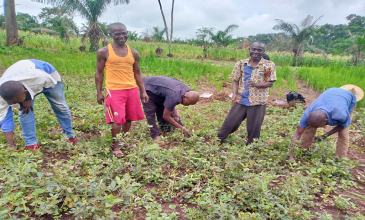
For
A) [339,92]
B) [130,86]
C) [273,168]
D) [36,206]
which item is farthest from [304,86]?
[36,206]

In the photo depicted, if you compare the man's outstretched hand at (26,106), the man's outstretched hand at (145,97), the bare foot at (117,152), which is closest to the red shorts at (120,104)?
the man's outstretched hand at (145,97)

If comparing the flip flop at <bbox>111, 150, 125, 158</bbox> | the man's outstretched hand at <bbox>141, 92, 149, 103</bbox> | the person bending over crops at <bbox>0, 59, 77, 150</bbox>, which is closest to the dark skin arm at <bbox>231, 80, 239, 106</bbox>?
the man's outstretched hand at <bbox>141, 92, 149, 103</bbox>

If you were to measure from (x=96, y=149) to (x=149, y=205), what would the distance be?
1.27 metres

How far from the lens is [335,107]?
289 cm

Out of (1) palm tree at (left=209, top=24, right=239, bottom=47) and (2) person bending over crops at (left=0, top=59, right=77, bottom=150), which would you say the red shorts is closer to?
(2) person bending over crops at (left=0, top=59, right=77, bottom=150)

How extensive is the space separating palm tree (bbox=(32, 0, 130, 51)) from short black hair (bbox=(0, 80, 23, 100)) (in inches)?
435

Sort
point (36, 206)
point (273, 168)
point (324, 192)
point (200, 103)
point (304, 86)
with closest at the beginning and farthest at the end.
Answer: point (36, 206) → point (324, 192) → point (273, 168) → point (200, 103) → point (304, 86)

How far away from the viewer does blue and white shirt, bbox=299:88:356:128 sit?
2869mm

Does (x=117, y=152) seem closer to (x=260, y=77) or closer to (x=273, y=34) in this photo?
(x=260, y=77)

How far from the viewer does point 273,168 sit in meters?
2.78

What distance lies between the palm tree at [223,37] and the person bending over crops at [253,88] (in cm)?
1630

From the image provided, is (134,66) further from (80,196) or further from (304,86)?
(304,86)

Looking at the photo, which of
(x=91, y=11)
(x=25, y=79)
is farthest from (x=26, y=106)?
(x=91, y=11)

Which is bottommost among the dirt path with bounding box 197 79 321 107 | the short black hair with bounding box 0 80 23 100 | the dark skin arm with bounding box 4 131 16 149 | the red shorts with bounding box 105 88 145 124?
the dark skin arm with bounding box 4 131 16 149
